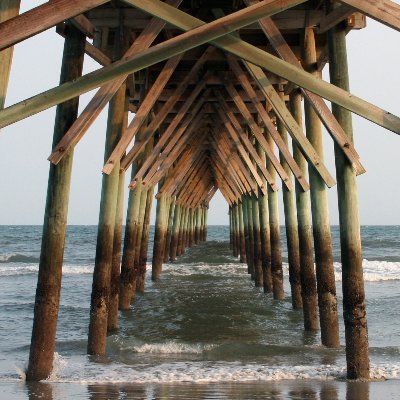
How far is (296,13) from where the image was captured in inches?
277

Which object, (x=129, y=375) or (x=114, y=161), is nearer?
(x=129, y=375)

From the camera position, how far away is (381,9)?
143 inches

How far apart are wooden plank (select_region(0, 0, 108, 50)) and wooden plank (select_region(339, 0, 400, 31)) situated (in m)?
1.39

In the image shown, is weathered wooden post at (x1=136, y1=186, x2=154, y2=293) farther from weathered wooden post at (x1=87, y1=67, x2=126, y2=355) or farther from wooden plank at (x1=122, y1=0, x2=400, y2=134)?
wooden plank at (x1=122, y1=0, x2=400, y2=134)

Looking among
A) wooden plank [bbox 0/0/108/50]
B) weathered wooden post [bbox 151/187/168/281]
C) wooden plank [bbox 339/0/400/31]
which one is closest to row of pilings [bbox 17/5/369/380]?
wooden plank [bbox 339/0/400/31]

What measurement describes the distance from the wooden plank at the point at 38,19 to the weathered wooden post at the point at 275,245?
875 centimetres

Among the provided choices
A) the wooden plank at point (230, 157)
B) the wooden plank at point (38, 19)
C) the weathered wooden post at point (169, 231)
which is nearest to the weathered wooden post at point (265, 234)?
the wooden plank at point (230, 157)

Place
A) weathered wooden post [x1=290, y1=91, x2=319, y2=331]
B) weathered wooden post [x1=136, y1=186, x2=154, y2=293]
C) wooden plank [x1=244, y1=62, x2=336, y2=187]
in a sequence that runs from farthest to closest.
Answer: weathered wooden post [x1=136, y1=186, x2=154, y2=293] → weathered wooden post [x1=290, y1=91, x2=319, y2=331] → wooden plank [x1=244, y1=62, x2=336, y2=187]

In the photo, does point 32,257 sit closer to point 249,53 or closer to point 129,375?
point 129,375

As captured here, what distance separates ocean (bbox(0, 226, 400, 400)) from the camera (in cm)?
498

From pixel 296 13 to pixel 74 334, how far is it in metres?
4.80

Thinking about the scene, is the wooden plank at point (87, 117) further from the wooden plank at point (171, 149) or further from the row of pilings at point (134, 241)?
the wooden plank at point (171, 149)

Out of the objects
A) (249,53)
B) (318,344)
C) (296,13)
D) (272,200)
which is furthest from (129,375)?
(272,200)

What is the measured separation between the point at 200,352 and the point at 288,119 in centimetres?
262
